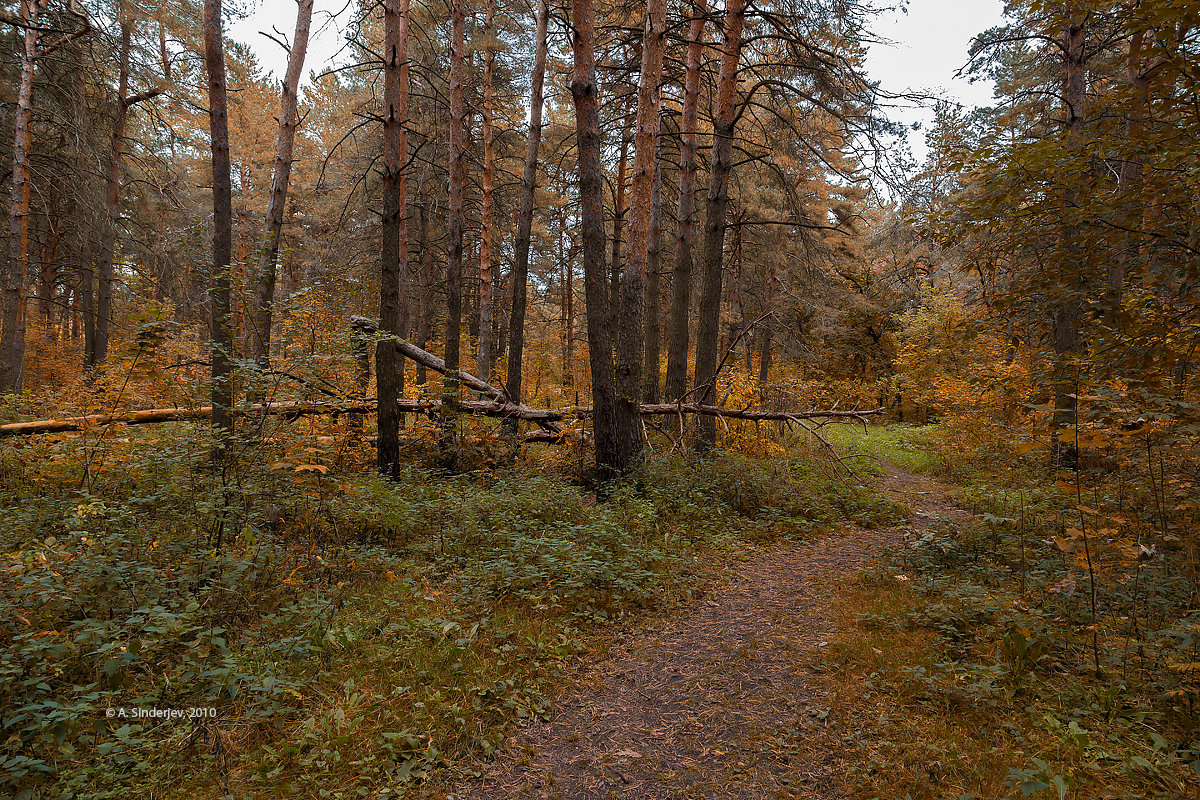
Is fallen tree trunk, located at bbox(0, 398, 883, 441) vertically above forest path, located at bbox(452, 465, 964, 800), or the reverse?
fallen tree trunk, located at bbox(0, 398, 883, 441)

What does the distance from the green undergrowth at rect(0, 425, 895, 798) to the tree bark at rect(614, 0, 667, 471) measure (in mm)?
1055

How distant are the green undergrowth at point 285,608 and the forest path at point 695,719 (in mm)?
290

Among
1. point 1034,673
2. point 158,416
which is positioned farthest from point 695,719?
point 158,416

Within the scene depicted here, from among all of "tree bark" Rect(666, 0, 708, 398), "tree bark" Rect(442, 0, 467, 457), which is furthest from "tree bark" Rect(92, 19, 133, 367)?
"tree bark" Rect(666, 0, 708, 398)

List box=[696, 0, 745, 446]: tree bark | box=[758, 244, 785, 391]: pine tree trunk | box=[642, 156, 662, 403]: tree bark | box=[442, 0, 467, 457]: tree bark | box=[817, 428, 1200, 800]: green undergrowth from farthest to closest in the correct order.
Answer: box=[758, 244, 785, 391]: pine tree trunk < box=[442, 0, 467, 457]: tree bark < box=[642, 156, 662, 403]: tree bark < box=[696, 0, 745, 446]: tree bark < box=[817, 428, 1200, 800]: green undergrowth

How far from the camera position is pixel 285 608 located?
373cm

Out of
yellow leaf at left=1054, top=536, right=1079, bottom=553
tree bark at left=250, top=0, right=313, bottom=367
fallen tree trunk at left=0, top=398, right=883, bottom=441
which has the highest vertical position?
tree bark at left=250, top=0, right=313, bottom=367

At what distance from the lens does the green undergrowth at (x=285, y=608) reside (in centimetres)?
258

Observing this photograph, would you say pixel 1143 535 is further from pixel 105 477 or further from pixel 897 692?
pixel 105 477

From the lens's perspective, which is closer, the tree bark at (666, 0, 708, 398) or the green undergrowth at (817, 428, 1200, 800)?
the green undergrowth at (817, 428, 1200, 800)

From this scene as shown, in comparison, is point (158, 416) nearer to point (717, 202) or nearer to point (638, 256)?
point (638, 256)

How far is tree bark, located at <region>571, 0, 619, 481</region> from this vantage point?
6.72m

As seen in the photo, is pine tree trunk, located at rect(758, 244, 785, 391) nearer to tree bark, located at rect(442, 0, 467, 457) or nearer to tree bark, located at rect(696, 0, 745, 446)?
tree bark, located at rect(696, 0, 745, 446)

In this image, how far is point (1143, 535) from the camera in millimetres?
5012
